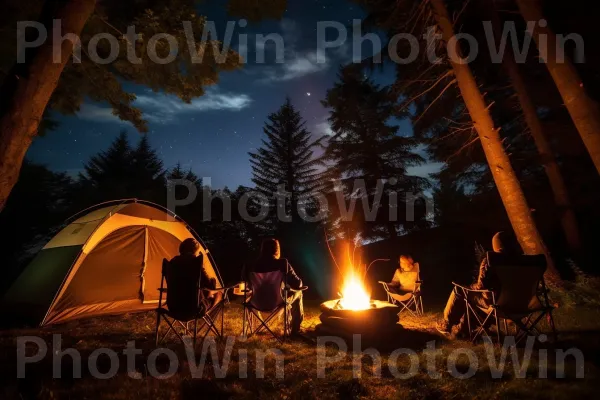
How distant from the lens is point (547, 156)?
837 cm

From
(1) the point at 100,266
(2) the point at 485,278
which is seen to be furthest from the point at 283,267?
(1) the point at 100,266

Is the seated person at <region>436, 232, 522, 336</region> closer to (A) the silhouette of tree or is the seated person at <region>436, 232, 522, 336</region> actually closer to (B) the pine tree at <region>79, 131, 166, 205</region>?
(A) the silhouette of tree

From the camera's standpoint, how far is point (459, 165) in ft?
39.9

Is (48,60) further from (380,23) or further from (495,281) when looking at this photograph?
(380,23)

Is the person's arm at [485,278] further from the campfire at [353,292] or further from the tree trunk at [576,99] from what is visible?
the tree trunk at [576,99]

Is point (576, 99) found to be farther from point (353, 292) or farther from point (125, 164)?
point (125, 164)

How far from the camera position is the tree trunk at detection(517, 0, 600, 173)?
15.9ft

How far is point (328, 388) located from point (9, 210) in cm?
1232

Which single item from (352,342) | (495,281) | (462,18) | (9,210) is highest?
(462,18)

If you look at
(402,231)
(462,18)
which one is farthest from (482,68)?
(402,231)

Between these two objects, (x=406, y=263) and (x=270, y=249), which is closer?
(x=270, y=249)

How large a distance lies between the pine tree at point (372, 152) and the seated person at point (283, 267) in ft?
32.4

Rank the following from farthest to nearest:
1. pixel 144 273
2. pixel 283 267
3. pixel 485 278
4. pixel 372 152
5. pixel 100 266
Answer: pixel 372 152
pixel 144 273
pixel 100 266
pixel 283 267
pixel 485 278

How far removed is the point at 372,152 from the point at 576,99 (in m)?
9.76
